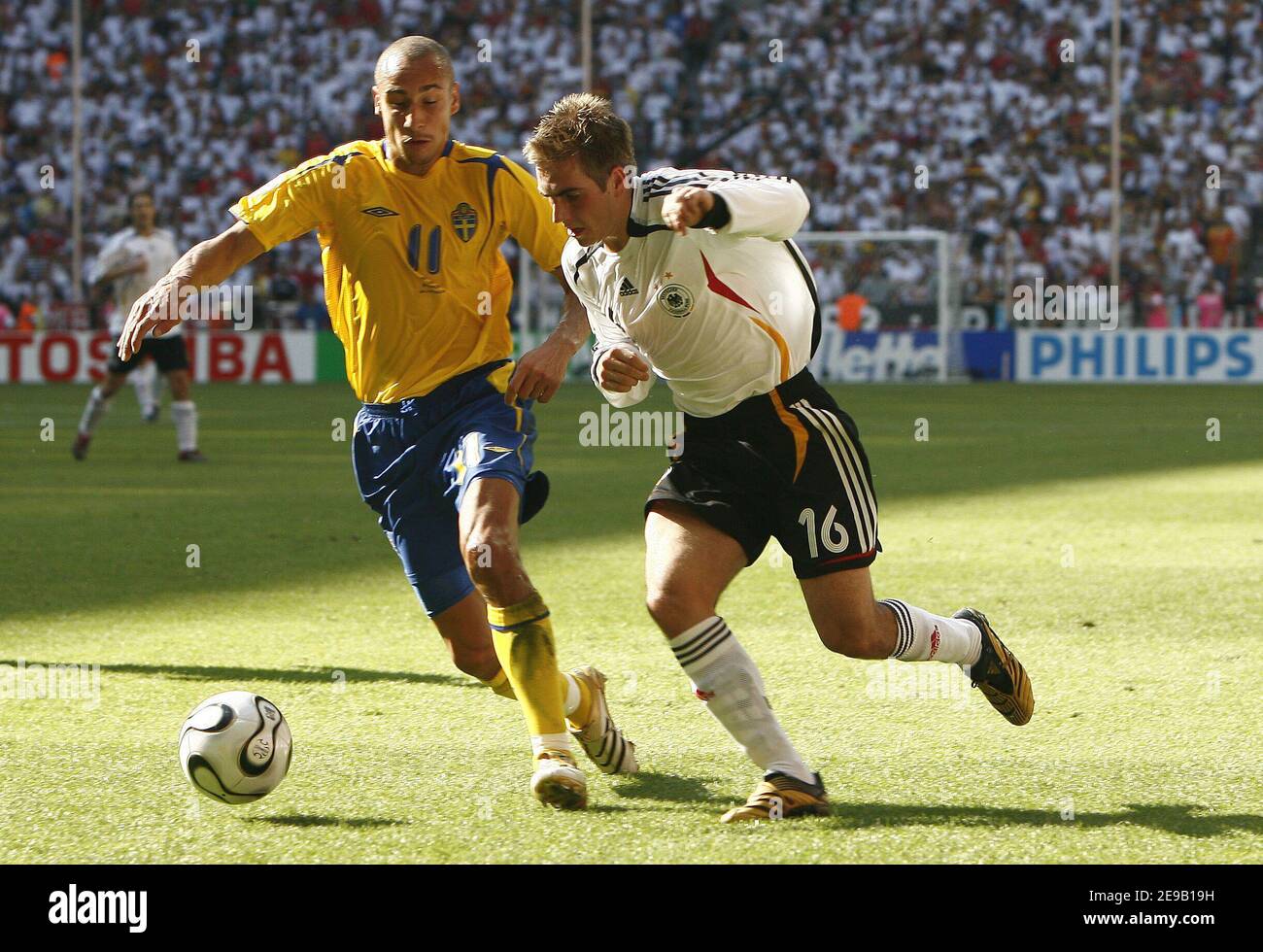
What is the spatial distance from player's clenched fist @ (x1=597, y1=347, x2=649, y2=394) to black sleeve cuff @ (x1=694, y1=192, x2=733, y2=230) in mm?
381

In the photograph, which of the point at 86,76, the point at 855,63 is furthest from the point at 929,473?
the point at 86,76

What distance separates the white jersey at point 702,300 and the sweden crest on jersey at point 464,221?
0.65 meters

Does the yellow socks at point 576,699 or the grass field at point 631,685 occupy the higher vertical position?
the yellow socks at point 576,699

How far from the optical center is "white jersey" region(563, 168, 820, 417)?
4676mm

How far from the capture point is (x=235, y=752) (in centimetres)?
470

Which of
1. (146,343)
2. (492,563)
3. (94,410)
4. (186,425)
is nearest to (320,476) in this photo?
(186,425)

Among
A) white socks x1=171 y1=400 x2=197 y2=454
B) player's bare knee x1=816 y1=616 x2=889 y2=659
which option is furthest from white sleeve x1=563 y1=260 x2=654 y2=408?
white socks x1=171 y1=400 x2=197 y2=454

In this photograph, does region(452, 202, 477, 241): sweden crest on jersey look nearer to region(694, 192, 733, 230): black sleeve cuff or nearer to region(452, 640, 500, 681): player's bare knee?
region(452, 640, 500, 681): player's bare knee

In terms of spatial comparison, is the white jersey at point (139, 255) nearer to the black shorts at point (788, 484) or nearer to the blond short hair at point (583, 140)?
the black shorts at point (788, 484)

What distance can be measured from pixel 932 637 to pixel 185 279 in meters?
2.29

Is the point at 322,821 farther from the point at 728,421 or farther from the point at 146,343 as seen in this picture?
the point at 146,343

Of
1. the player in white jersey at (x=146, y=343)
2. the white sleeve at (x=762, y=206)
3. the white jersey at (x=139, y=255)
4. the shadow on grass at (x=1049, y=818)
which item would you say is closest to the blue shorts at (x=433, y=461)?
the white sleeve at (x=762, y=206)

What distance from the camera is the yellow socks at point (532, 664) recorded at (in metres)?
4.84
